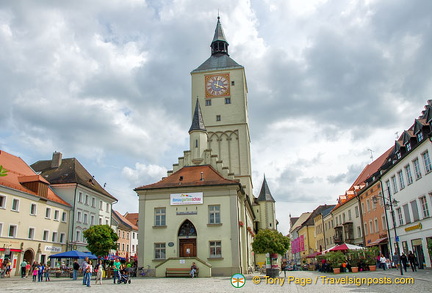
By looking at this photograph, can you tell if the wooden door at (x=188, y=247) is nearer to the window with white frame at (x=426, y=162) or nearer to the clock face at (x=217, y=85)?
the window with white frame at (x=426, y=162)

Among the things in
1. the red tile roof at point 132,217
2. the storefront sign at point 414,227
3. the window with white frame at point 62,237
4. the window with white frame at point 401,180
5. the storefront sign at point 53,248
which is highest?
the red tile roof at point 132,217

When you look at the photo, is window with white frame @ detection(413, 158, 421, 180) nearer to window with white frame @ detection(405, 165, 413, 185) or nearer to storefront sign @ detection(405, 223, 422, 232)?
window with white frame @ detection(405, 165, 413, 185)

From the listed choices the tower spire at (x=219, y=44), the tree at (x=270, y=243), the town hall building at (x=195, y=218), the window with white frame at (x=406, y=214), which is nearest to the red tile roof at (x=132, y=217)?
the tower spire at (x=219, y=44)

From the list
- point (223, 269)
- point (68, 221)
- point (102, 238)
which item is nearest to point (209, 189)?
point (223, 269)

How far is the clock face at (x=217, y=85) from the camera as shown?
171ft

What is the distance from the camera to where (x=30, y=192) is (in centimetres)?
3875

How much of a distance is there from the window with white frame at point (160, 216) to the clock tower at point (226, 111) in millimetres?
16020

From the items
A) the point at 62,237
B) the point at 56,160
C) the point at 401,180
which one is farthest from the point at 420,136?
the point at 56,160

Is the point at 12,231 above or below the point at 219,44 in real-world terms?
below

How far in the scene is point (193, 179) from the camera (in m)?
34.5

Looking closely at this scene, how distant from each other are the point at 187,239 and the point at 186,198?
→ 347 cm

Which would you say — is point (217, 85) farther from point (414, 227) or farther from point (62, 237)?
point (414, 227)

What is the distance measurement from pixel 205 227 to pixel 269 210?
3156cm

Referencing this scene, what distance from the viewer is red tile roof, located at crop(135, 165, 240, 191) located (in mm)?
33188
